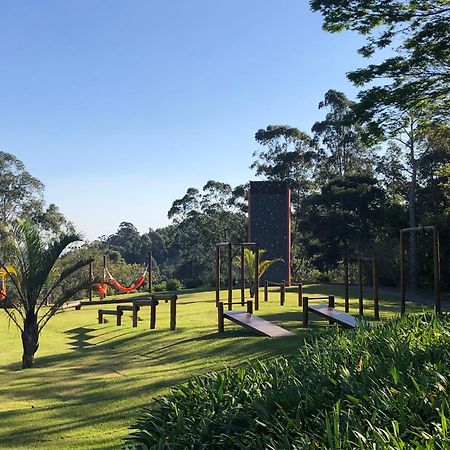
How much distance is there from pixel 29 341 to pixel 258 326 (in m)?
3.37

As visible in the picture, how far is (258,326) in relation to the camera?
8.46m

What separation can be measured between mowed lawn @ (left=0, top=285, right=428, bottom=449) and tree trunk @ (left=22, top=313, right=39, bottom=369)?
0.50 feet

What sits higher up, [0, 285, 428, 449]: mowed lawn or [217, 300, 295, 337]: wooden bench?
[217, 300, 295, 337]: wooden bench

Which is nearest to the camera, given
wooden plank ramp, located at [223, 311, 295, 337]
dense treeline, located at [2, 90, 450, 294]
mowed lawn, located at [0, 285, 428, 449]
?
mowed lawn, located at [0, 285, 428, 449]

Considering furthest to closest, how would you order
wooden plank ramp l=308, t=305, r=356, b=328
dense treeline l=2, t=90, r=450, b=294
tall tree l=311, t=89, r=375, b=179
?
tall tree l=311, t=89, r=375, b=179, dense treeline l=2, t=90, r=450, b=294, wooden plank ramp l=308, t=305, r=356, b=328

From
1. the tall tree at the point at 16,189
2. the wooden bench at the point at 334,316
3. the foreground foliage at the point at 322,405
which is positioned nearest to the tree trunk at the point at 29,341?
the wooden bench at the point at 334,316

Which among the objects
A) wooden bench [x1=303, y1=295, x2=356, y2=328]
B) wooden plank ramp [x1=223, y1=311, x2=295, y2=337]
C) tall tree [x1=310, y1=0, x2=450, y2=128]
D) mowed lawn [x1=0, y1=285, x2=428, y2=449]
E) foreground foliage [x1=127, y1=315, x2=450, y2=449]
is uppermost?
tall tree [x1=310, y1=0, x2=450, y2=128]

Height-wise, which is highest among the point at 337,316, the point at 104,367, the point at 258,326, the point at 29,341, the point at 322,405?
the point at 322,405

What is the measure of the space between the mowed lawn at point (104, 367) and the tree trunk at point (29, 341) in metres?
0.15

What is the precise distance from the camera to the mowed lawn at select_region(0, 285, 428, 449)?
4391 millimetres

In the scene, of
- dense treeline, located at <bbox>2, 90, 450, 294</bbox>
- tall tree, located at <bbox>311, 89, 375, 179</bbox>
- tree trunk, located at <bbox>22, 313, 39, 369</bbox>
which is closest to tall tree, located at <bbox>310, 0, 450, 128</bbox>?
dense treeline, located at <bbox>2, 90, 450, 294</bbox>

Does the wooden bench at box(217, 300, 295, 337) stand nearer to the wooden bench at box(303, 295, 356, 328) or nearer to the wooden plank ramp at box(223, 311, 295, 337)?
the wooden plank ramp at box(223, 311, 295, 337)

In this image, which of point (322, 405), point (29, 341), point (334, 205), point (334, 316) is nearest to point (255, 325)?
point (334, 316)

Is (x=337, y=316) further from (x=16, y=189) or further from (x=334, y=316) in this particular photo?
(x=16, y=189)
